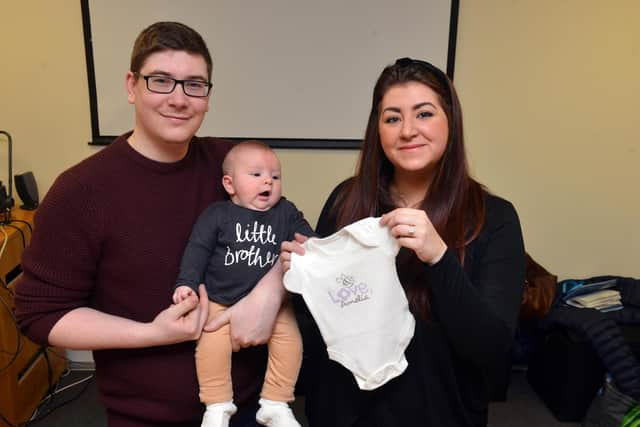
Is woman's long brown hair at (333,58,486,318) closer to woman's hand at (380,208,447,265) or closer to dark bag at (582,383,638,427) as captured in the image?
woman's hand at (380,208,447,265)

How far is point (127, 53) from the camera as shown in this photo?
105 inches

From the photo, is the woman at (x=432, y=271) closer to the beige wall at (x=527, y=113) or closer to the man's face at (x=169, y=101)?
the man's face at (x=169, y=101)

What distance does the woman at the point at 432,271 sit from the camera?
1189mm

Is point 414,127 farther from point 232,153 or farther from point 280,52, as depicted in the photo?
point 280,52

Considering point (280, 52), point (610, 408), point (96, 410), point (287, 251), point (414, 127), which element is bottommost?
point (96, 410)

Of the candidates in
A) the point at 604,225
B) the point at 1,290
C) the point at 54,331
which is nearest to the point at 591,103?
the point at 604,225

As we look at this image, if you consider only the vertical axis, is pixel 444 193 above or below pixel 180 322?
above

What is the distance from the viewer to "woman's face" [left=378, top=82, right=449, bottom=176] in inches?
50.4

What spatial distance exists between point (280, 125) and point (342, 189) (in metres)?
1.36

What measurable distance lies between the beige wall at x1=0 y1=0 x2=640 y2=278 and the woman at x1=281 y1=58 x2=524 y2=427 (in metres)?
1.57

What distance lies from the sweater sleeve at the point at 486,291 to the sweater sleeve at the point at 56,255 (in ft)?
2.70

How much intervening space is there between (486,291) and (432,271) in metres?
0.19

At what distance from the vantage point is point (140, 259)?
3.98 feet

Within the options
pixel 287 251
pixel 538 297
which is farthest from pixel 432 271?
pixel 538 297
